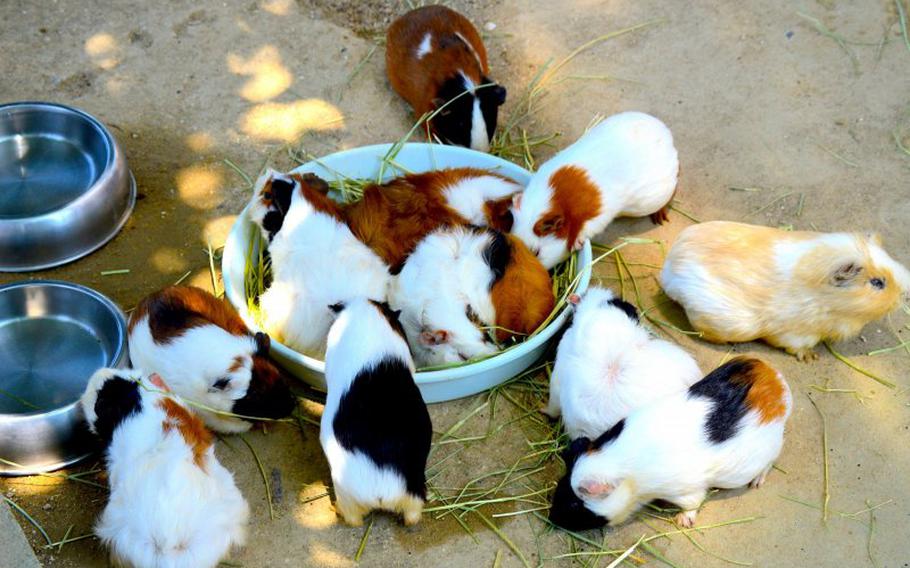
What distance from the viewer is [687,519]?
3.10 meters

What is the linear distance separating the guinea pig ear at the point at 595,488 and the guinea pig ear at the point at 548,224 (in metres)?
1.11

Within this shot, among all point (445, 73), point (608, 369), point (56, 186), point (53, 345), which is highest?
point (445, 73)

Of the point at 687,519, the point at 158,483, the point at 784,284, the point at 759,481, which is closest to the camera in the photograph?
the point at 158,483

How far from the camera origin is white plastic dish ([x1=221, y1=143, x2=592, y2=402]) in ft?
10.8

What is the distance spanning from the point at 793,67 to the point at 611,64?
92cm

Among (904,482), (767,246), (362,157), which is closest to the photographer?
(904,482)

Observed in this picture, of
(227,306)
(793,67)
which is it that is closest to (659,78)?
(793,67)

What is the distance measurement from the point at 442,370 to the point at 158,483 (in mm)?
1038

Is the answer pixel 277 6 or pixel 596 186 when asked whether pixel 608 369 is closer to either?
pixel 596 186

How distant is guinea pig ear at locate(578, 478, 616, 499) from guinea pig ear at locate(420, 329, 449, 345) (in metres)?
0.76

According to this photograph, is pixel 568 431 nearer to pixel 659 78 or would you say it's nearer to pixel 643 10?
pixel 659 78

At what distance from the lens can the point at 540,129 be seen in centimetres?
453

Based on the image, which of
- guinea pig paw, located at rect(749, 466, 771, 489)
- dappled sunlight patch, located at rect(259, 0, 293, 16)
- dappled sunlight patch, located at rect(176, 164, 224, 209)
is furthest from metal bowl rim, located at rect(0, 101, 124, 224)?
guinea pig paw, located at rect(749, 466, 771, 489)

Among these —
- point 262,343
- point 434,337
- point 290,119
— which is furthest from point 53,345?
point 290,119
